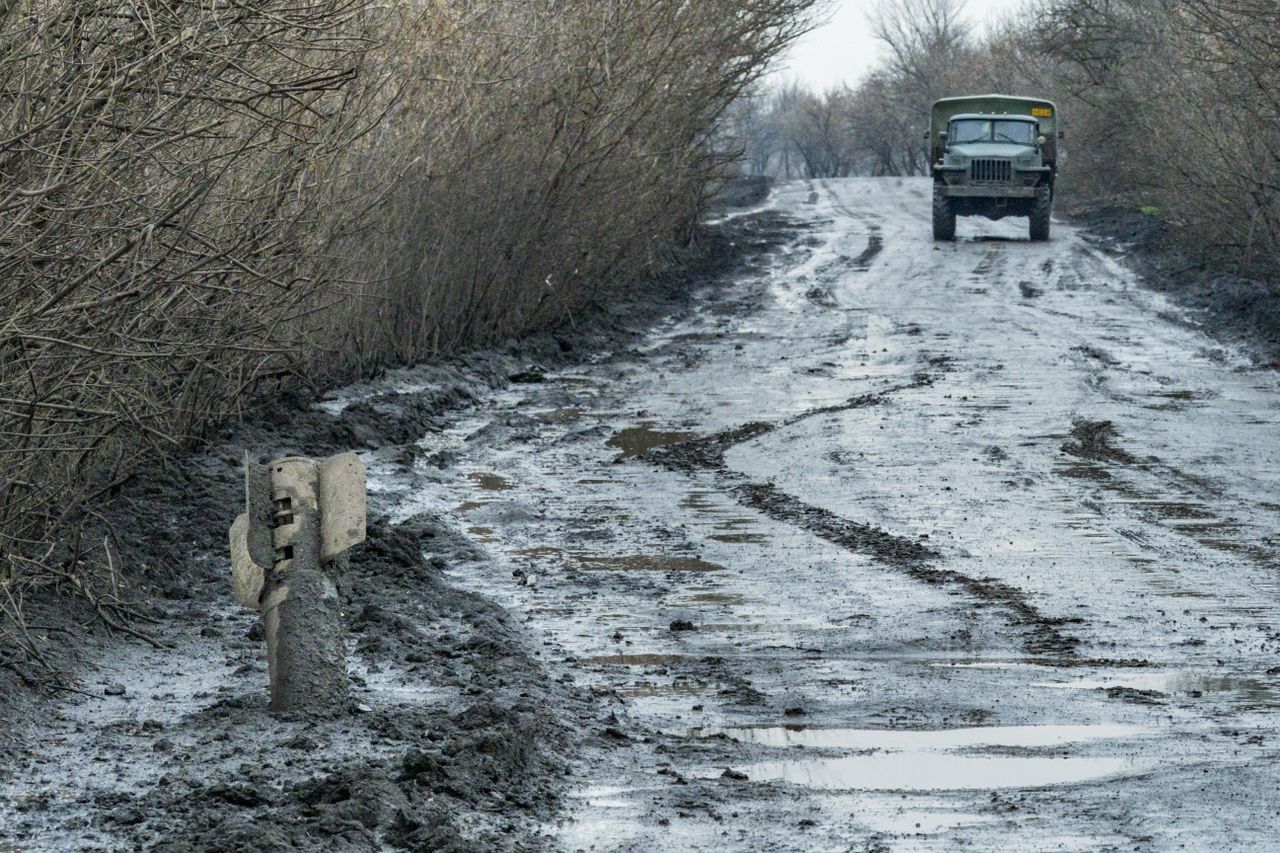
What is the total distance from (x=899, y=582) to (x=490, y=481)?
3.69 metres

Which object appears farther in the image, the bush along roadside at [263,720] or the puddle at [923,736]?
the puddle at [923,736]

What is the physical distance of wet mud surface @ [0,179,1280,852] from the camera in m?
4.75

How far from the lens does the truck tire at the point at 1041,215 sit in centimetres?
2966

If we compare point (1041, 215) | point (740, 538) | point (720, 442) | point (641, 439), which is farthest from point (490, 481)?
point (1041, 215)

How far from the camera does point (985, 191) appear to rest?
29.6 metres

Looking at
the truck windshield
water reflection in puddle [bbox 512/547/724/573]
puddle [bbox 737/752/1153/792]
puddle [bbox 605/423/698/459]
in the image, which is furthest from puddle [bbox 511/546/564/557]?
the truck windshield

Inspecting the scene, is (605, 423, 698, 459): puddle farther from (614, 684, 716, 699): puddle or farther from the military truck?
the military truck

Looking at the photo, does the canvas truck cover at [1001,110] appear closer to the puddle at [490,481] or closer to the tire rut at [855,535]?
the tire rut at [855,535]

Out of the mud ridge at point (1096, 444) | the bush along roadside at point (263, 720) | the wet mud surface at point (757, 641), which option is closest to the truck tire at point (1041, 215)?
the wet mud surface at point (757, 641)

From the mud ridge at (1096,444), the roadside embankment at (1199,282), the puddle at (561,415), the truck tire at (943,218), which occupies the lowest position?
the puddle at (561,415)

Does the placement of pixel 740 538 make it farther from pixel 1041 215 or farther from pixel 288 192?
pixel 1041 215

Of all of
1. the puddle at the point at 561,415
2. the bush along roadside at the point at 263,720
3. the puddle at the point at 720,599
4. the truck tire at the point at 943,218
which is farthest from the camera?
the truck tire at the point at 943,218

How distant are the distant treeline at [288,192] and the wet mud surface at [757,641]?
2.22 feet

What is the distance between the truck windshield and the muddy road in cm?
1380
